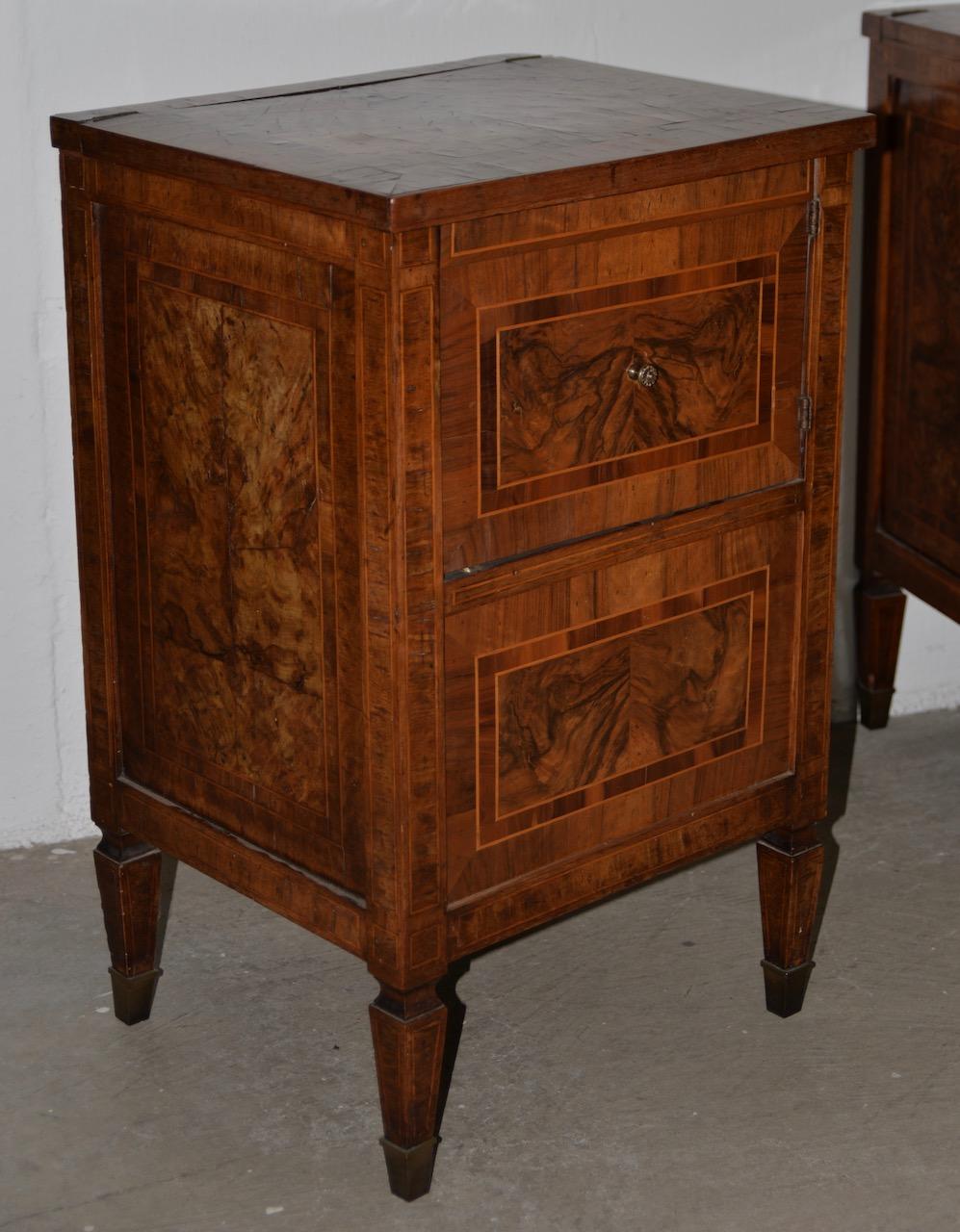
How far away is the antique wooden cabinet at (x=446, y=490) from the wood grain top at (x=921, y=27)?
2.22 ft

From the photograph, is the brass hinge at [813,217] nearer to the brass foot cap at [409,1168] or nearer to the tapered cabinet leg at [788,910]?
the tapered cabinet leg at [788,910]

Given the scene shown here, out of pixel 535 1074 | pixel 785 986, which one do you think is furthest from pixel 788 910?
pixel 535 1074

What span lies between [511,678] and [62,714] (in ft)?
3.60

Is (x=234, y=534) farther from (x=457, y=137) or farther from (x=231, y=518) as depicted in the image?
(x=457, y=137)

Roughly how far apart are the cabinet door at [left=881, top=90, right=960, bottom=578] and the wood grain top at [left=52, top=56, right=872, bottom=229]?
66cm

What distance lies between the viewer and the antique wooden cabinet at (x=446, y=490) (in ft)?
6.42

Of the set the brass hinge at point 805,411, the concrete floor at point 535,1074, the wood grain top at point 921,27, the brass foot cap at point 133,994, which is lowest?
the concrete floor at point 535,1074

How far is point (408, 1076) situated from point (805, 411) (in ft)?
2.76

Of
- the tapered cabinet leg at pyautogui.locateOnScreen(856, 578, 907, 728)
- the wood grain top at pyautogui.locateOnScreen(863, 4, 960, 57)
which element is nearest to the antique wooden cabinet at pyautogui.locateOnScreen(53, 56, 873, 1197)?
the wood grain top at pyautogui.locateOnScreen(863, 4, 960, 57)

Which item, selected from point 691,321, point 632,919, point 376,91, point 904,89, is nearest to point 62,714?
point 632,919

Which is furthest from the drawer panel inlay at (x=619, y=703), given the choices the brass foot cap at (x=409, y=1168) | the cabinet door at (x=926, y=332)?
the cabinet door at (x=926, y=332)

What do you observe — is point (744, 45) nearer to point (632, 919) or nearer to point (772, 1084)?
point (632, 919)

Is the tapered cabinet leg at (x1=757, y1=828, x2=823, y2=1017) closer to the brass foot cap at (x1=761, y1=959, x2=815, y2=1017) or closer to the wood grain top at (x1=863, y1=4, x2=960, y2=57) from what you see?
the brass foot cap at (x1=761, y1=959, x2=815, y2=1017)

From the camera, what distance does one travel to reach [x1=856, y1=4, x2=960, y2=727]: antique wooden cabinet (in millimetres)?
2932
